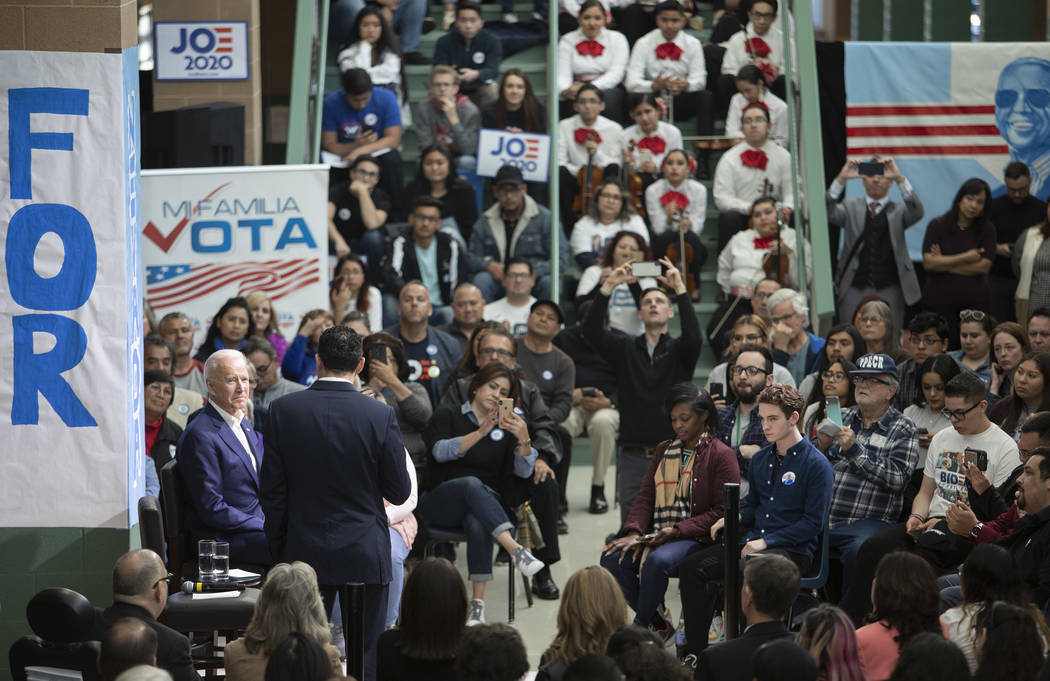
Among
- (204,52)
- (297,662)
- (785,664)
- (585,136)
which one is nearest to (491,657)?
(297,662)

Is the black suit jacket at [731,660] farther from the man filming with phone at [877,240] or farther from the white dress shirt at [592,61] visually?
the white dress shirt at [592,61]

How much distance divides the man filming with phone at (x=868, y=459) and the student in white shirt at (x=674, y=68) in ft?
18.1

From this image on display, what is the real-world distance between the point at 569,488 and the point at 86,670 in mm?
5856

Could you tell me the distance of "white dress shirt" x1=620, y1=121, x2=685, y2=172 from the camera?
11.7 m

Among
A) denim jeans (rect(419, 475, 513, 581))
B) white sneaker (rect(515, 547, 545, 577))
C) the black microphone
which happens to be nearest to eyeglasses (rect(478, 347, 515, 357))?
denim jeans (rect(419, 475, 513, 581))

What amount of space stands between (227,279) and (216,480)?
13.0 feet

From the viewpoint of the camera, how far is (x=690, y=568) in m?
6.61

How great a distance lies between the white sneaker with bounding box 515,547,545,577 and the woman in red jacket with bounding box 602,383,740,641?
536 millimetres

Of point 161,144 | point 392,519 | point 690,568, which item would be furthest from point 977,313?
point 161,144

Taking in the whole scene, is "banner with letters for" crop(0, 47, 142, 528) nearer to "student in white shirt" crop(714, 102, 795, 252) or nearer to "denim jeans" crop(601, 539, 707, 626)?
"denim jeans" crop(601, 539, 707, 626)

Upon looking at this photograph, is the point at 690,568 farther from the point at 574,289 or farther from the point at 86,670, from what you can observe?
the point at 574,289

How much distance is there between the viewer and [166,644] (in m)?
4.72

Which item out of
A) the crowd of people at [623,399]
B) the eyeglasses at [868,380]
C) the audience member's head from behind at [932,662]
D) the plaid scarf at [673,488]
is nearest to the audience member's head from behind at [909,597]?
the crowd of people at [623,399]

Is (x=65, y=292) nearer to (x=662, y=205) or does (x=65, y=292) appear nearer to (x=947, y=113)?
(x=662, y=205)
